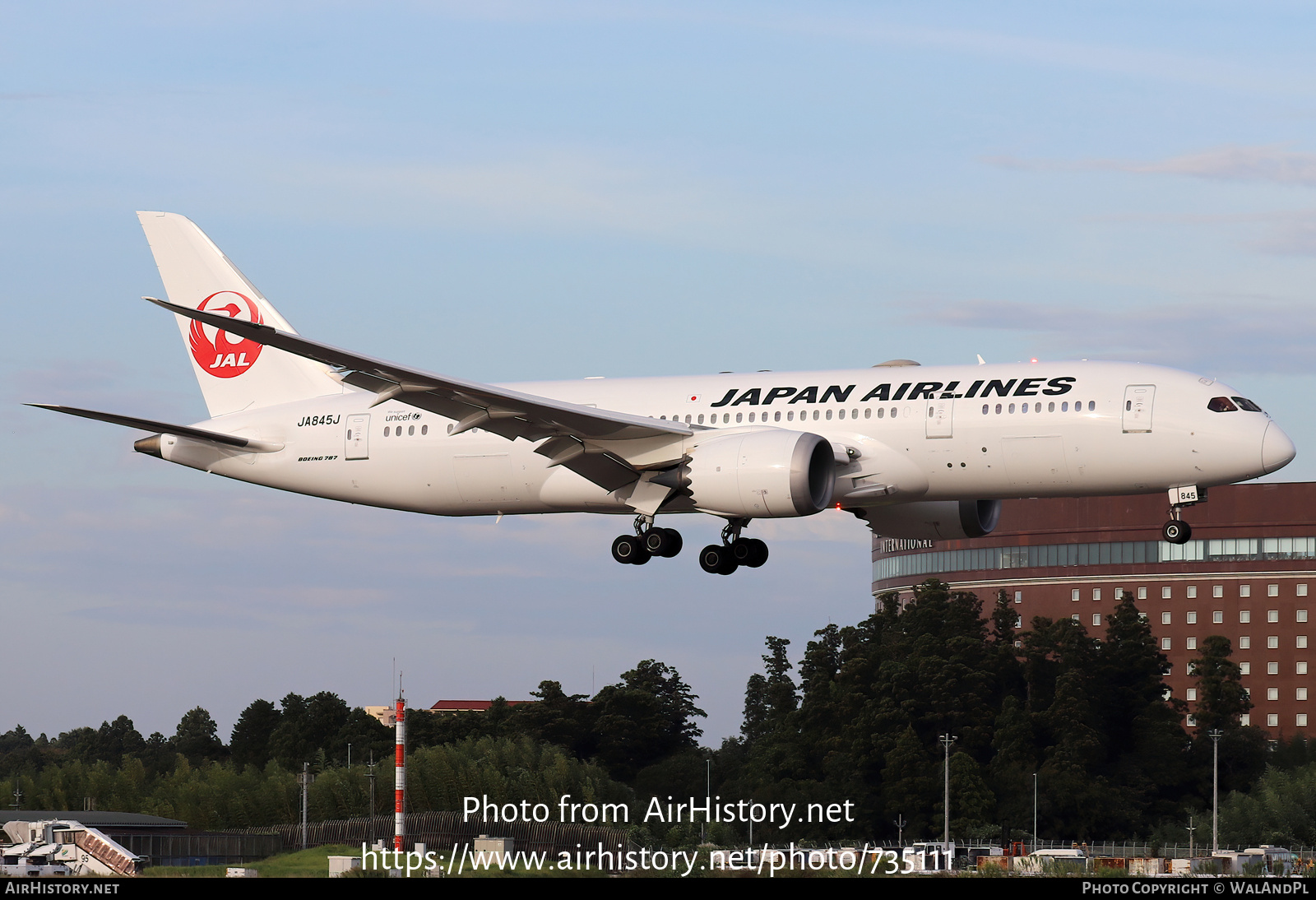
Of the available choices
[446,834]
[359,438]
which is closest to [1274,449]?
[359,438]

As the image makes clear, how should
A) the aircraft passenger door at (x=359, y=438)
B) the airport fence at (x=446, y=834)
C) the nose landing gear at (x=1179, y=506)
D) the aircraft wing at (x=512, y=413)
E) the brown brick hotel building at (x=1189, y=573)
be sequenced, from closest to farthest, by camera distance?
the aircraft wing at (x=512, y=413) < the nose landing gear at (x=1179, y=506) < the aircraft passenger door at (x=359, y=438) < the airport fence at (x=446, y=834) < the brown brick hotel building at (x=1189, y=573)

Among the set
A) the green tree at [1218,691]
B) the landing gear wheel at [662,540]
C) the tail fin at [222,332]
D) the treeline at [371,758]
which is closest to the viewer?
the landing gear wheel at [662,540]

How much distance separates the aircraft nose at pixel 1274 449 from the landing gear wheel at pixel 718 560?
1527 centimetres

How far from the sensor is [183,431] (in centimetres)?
5175

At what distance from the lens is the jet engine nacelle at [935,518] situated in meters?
51.4

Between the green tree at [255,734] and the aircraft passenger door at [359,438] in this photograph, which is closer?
the aircraft passenger door at [359,438]

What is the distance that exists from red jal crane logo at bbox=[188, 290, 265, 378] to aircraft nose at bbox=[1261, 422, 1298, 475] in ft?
101

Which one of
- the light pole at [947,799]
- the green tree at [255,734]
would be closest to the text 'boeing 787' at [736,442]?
the light pole at [947,799]

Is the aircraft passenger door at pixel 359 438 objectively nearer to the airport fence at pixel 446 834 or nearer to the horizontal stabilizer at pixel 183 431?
the horizontal stabilizer at pixel 183 431

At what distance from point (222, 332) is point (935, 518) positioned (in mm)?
23995

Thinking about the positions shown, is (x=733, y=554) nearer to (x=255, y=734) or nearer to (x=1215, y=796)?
(x=1215, y=796)

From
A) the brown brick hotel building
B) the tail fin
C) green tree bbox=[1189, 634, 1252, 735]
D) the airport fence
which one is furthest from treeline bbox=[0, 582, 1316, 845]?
the tail fin

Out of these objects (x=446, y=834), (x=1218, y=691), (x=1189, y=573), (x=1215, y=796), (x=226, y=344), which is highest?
(x=226, y=344)

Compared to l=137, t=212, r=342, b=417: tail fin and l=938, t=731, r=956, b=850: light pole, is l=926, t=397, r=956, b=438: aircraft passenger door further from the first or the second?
l=938, t=731, r=956, b=850: light pole
